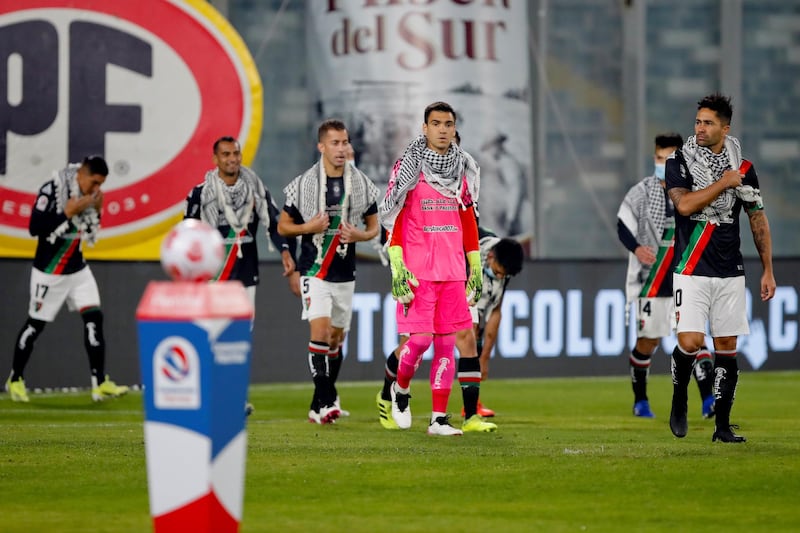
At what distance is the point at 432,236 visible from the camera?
10422 mm

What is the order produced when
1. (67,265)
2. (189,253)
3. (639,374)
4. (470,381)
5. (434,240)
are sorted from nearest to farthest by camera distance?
(189,253) < (434,240) < (470,381) < (639,374) < (67,265)

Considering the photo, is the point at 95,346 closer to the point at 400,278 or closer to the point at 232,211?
the point at 232,211

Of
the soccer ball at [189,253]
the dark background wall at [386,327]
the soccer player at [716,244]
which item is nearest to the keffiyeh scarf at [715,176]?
the soccer player at [716,244]

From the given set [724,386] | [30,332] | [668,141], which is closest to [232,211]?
[30,332]

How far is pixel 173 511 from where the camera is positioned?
226 inches

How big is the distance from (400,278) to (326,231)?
74.8 inches

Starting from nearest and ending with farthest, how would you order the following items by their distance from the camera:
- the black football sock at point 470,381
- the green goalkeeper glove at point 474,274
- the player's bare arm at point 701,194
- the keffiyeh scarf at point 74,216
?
the player's bare arm at point 701,194
the green goalkeeper glove at point 474,274
the black football sock at point 470,381
the keffiyeh scarf at point 74,216

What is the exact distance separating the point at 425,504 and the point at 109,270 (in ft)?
28.8

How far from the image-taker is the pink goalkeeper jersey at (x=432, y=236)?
10.4 metres

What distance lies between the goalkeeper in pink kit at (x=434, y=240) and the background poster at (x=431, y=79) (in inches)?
301

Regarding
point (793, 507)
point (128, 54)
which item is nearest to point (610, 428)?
point (793, 507)

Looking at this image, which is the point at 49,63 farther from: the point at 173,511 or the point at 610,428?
the point at 173,511

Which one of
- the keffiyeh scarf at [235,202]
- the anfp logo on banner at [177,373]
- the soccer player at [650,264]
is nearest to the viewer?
the anfp logo on banner at [177,373]

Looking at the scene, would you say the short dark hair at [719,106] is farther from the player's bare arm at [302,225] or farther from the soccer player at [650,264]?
the player's bare arm at [302,225]
